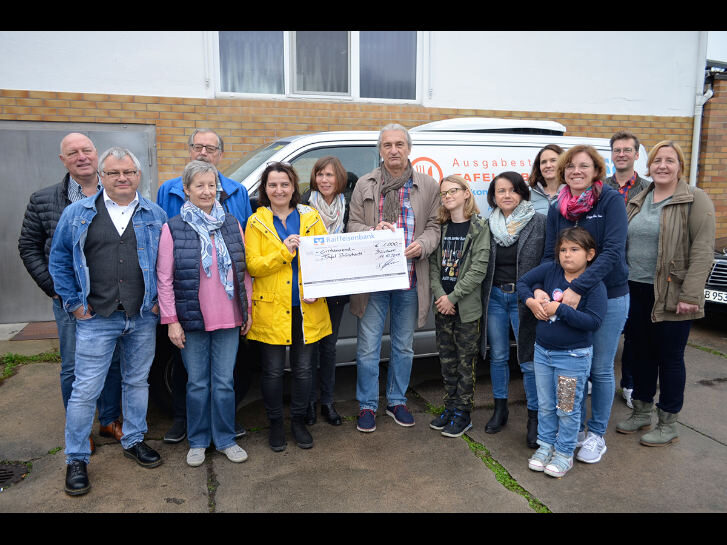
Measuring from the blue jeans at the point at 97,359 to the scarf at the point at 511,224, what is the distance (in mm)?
2314

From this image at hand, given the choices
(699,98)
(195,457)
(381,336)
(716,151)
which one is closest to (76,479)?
(195,457)

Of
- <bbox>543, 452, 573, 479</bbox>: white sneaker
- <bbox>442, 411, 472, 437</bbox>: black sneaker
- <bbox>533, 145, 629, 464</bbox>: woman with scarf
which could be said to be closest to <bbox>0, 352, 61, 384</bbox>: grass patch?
<bbox>442, 411, 472, 437</bbox>: black sneaker

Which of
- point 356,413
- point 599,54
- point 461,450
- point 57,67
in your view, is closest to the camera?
point 461,450

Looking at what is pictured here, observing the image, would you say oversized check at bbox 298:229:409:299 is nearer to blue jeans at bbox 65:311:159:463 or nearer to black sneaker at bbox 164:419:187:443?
blue jeans at bbox 65:311:159:463

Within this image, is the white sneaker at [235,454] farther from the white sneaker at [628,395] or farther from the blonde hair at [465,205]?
the white sneaker at [628,395]

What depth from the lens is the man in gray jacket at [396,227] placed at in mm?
3688

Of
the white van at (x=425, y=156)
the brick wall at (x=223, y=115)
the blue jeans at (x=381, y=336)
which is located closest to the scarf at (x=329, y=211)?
the white van at (x=425, y=156)

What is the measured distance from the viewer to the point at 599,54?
7.85 m

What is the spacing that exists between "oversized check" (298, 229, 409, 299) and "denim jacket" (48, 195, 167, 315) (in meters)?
0.95

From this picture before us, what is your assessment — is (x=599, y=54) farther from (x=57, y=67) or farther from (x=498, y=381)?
(x=57, y=67)

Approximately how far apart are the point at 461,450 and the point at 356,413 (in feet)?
3.26

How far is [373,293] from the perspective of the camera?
380 cm

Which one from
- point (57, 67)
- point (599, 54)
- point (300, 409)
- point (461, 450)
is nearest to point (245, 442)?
point (300, 409)

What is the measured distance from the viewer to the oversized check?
344 centimetres
